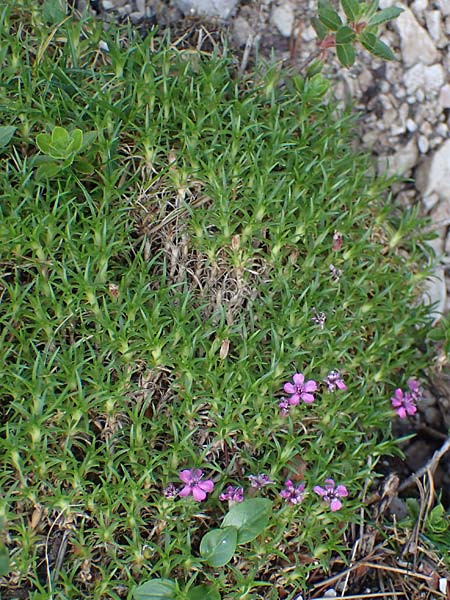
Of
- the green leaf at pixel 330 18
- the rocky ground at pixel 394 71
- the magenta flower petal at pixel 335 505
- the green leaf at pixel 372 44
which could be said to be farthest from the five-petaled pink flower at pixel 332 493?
the green leaf at pixel 330 18

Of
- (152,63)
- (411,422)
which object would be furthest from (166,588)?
(152,63)

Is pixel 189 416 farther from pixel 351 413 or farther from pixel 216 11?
pixel 216 11

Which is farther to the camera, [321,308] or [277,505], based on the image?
[321,308]

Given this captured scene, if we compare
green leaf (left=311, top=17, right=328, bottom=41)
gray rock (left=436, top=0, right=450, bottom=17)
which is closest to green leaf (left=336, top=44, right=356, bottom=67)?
green leaf (left=311, top=17, right=328, bottom=41)

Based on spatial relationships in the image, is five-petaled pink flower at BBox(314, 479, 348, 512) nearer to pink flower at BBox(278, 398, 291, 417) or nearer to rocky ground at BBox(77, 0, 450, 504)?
pink flower at BBox(278, 398, 291, 417)

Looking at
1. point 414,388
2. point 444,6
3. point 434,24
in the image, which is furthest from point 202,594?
point 444,6

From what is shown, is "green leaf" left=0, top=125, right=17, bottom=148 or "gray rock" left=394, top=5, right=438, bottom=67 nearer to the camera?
"green leaf" left=0, top=125, right=17, bottom=148

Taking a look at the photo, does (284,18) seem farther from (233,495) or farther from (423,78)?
(233,495)
